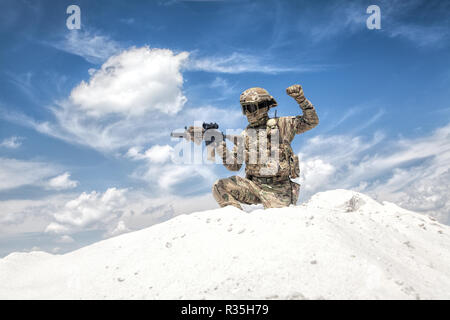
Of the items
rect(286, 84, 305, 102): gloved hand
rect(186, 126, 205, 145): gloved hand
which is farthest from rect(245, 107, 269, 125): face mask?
rect(186, 126, 205, 145): gloved hand

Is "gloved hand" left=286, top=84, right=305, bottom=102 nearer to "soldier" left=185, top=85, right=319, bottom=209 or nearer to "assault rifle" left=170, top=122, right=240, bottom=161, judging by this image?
"soldier" left=185, top=85, right=319, bottom=209

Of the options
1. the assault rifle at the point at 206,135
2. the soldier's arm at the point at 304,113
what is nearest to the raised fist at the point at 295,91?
the soldier's arm at the point at 304,113

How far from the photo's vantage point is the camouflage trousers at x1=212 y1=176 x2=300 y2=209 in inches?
272

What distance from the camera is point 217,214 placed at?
17.7 ft

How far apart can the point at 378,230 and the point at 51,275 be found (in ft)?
16.0

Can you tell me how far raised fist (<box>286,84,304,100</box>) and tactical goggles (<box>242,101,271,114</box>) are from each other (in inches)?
30.2

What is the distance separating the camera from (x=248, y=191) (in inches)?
277

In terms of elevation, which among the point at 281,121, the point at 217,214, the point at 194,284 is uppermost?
the point at 281,121

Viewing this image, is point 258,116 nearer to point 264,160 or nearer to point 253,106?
point 253,106

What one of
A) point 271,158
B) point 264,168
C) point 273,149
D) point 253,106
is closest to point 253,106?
point 253,106

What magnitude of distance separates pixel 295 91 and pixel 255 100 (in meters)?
0.92
